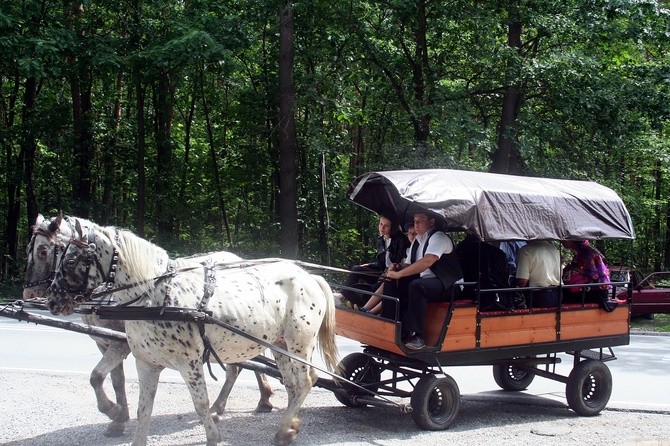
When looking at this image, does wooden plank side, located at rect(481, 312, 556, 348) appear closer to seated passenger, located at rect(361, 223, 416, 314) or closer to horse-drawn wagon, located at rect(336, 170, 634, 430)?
horse-drawn wagon, located at rect(336, 170, 634, 430)

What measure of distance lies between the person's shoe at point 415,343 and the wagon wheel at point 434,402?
1.11ft

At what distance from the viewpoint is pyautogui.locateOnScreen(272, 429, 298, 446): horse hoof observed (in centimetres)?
693

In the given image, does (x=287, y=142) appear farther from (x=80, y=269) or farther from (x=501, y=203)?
(x=80, y=269)

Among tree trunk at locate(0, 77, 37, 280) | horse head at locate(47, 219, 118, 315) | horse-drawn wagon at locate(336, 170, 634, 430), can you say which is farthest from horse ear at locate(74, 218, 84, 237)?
tree trunk at locate(0, 77, 37, 280)

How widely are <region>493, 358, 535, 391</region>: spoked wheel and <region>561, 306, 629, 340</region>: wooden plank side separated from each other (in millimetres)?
1166

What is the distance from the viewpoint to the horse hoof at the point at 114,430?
23.5 ft

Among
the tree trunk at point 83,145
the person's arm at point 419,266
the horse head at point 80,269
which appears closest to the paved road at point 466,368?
the person's arm at point 419,266

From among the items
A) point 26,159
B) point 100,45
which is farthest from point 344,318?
point 26,159

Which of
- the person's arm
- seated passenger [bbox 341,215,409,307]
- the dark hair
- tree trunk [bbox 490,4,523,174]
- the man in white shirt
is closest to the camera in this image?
the man in white shirt

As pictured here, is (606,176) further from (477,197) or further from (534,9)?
(477,197)

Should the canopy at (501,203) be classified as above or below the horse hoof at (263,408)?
above

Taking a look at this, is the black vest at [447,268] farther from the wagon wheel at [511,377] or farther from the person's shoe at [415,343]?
the wagon wheel at [511,377]

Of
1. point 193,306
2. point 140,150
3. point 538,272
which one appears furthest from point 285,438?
point 140,150

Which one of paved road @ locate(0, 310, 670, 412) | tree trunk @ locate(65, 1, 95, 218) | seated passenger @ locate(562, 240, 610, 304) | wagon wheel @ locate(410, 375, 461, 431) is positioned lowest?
paved road @ locate(0, 310, 670, 412)
